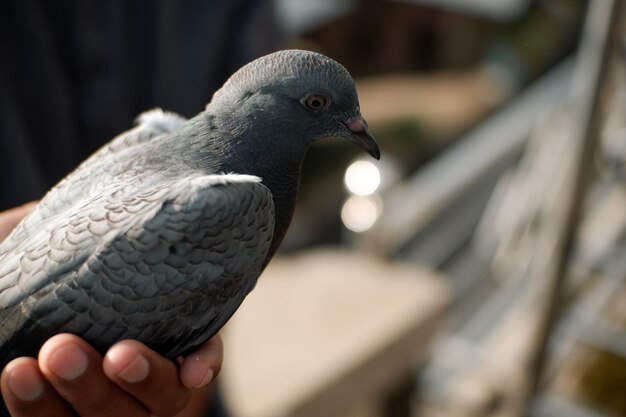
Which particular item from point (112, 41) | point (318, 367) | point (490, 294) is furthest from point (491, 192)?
point (112, 41)

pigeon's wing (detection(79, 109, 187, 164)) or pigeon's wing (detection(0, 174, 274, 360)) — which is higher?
pigeon's wing (detection(79, 109, 187, 164))

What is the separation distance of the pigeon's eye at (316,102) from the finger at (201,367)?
13.8 inches

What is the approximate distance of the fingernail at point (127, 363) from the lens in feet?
2.80

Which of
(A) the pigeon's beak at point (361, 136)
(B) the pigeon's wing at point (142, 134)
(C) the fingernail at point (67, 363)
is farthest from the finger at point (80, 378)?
(A) the pigeon's beak at point (361, 136)

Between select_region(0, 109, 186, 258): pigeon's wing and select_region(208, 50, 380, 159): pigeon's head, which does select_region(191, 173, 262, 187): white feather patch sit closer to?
select_region(208, 50, 380, 159): pigeon's head

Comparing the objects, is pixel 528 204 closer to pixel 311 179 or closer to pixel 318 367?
pixel 318 367

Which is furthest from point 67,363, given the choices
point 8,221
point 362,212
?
point 362,212

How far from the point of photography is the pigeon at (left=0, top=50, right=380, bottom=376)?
889mm

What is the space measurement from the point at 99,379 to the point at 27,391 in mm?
83

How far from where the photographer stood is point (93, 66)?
1.55m

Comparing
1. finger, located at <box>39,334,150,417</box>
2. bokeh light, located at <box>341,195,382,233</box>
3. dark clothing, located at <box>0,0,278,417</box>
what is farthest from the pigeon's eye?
bokeh light, located at <box>341,195,382,233</box>

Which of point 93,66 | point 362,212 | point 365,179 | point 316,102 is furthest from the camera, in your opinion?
point 362,212

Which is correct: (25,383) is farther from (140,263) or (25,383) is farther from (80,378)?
(140,263)

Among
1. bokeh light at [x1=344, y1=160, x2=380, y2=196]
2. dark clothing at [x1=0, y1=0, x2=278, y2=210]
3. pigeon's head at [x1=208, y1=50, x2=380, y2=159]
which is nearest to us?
pigeon's head at [x1=208, y1=50, x2=380, y2=159]
